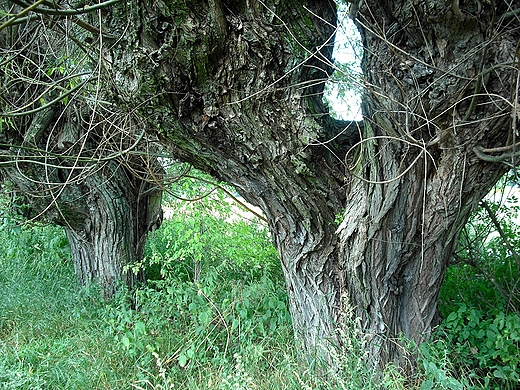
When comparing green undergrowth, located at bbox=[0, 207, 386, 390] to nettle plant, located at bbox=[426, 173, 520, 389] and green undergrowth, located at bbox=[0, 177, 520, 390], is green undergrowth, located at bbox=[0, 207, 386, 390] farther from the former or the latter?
nettle plant, located at bbox=[426, 173, 520, 389]

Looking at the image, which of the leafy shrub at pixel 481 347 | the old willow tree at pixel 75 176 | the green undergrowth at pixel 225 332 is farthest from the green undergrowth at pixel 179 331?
the leafy shrub at pixel 481 347

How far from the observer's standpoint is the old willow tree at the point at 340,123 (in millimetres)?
2078

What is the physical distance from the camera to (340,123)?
2730 millimetres

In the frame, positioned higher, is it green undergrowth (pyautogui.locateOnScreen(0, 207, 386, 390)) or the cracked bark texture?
the cracked bark texture

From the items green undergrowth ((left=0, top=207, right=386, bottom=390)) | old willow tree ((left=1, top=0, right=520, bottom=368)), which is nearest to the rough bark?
old willow tree ((left=1, top=0, right=520, bottom=368))

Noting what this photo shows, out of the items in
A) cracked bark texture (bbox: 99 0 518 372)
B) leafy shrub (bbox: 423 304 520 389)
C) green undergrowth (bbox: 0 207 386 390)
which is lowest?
green undergrowth (bbox: 0 207 386 390)

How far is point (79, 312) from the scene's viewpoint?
421cm

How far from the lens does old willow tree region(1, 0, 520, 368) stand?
2078mm

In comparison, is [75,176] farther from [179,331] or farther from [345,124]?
[345,124]

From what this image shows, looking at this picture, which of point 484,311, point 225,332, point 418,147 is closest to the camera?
point 418,147

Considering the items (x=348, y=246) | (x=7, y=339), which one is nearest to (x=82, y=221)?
(x=7, y=339)

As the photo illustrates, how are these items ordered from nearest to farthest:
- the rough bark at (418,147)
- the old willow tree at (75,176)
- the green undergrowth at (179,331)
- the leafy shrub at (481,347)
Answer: the rough bark at (418,147)
the leafy shrub at (481,347)
the green undergrowth at (179,331)
the old willow tree at (75,176)

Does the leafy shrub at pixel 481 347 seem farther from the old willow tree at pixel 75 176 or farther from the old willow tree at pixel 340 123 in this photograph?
the old willow tree at pixel 75 176

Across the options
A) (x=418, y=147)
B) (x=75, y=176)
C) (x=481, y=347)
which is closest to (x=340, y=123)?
(x=418, y=147)
